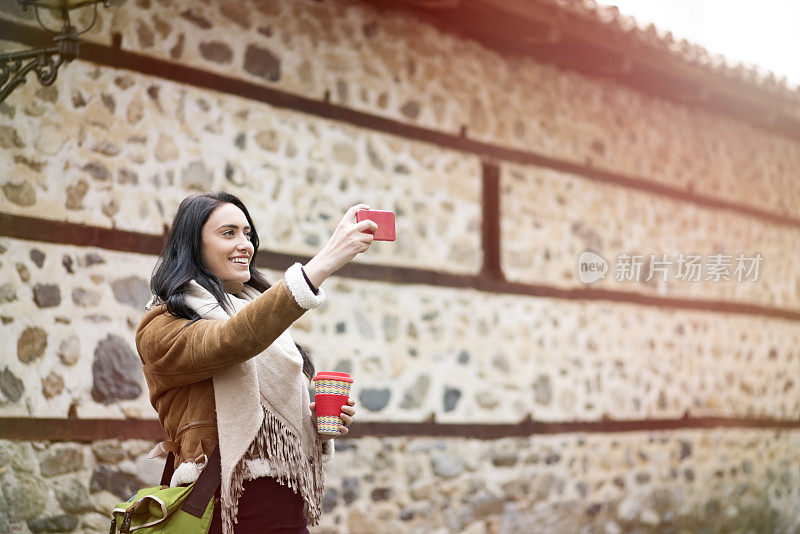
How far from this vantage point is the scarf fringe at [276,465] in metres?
2.44

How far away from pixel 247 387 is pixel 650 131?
5800mm

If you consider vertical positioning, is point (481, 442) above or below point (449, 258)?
below

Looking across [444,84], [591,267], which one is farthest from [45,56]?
[591,267]

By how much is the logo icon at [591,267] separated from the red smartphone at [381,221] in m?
4.65

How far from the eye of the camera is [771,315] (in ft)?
27.9

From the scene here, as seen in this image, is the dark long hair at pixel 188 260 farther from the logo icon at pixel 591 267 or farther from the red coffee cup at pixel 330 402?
the logo icon at pixel 591 267

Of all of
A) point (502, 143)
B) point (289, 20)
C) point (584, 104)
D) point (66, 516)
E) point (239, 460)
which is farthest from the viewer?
point (584, 104)

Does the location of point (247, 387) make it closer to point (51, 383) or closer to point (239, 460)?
point (239, 460)

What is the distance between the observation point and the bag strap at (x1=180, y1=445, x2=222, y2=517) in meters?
2.44

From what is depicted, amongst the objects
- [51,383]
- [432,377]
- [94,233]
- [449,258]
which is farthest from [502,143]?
[51,383]

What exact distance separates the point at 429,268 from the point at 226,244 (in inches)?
134

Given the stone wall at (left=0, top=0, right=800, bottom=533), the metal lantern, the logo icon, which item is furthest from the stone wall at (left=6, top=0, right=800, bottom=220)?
the logo icon

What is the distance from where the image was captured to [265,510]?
252 cm

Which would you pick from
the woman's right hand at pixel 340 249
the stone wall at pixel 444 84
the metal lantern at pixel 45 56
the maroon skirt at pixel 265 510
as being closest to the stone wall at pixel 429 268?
the stone wall at pixel 444 84
